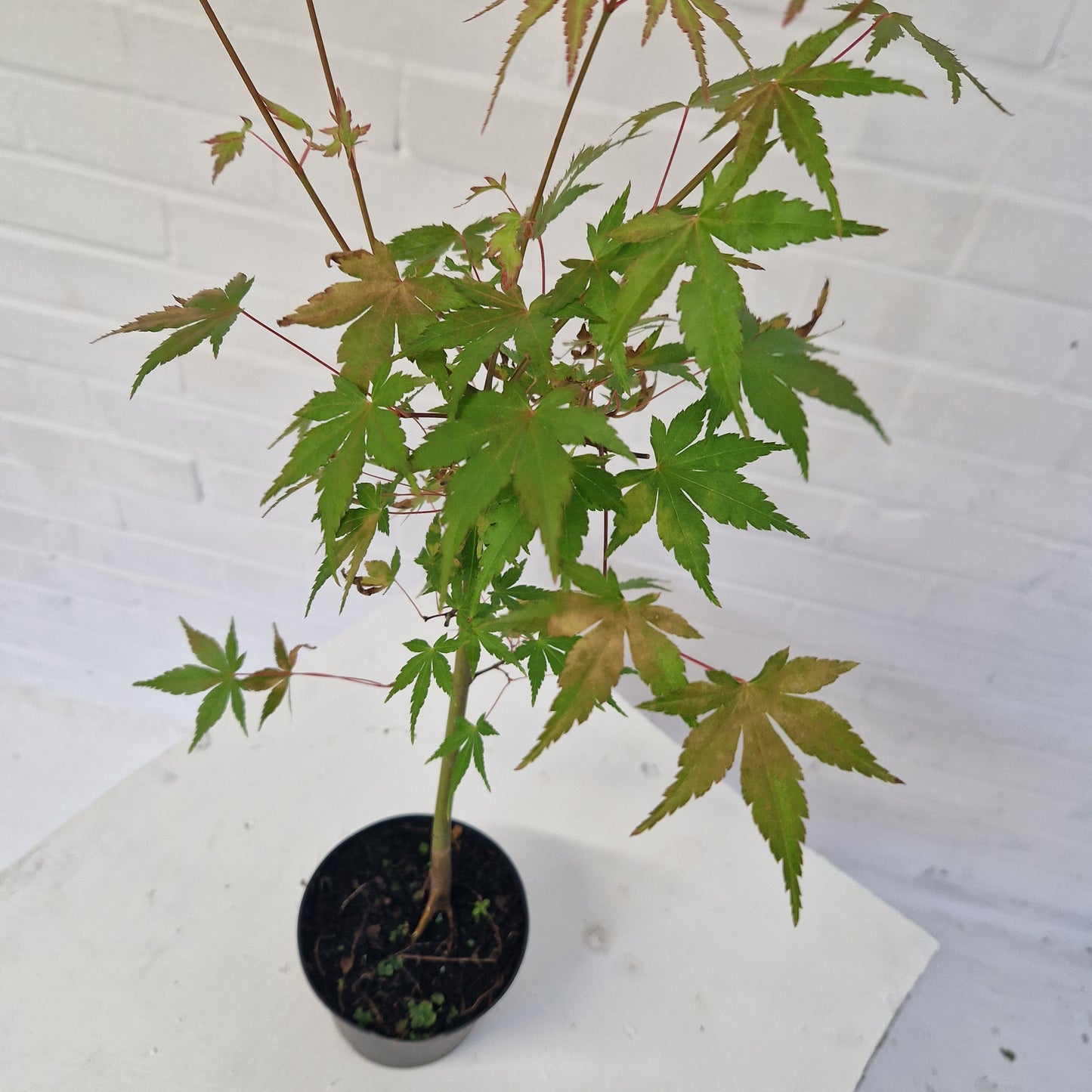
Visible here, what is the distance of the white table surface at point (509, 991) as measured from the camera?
78 cm

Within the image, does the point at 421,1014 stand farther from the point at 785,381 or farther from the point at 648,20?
the point at 648,20

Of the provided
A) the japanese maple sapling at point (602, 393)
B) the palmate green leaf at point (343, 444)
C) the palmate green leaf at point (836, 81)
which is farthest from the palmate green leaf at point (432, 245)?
the palmate green leaf at point (836, 81)

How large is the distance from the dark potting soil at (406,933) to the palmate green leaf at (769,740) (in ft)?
1.29

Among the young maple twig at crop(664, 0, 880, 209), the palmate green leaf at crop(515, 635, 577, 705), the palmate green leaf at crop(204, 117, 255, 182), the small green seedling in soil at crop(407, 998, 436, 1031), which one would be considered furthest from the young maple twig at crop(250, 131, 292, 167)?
the small green seedling in soil at crop(407, 998, 436, 1031)

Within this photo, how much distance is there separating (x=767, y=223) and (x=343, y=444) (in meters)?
0.25

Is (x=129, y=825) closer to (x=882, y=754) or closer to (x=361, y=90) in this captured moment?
(x=361, y=90)

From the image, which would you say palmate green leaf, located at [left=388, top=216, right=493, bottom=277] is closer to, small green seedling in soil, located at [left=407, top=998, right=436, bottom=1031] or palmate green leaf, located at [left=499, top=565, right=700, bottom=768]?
palmate green leaf, located at [left=499, top=565, right=700, bottom=768]

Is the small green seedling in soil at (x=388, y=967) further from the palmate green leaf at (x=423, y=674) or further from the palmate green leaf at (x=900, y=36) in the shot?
the palmate green leaf at (x=900, y=36)

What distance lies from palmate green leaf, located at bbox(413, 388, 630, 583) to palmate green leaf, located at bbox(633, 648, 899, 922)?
160 mm

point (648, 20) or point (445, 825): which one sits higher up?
point (648, 20)

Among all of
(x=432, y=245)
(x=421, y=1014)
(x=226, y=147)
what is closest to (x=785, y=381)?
(x=432, y=245)

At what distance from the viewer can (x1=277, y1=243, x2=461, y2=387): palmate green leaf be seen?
44 centimetres

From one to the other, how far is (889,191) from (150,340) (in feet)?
2.97

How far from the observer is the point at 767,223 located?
0.39 meters
